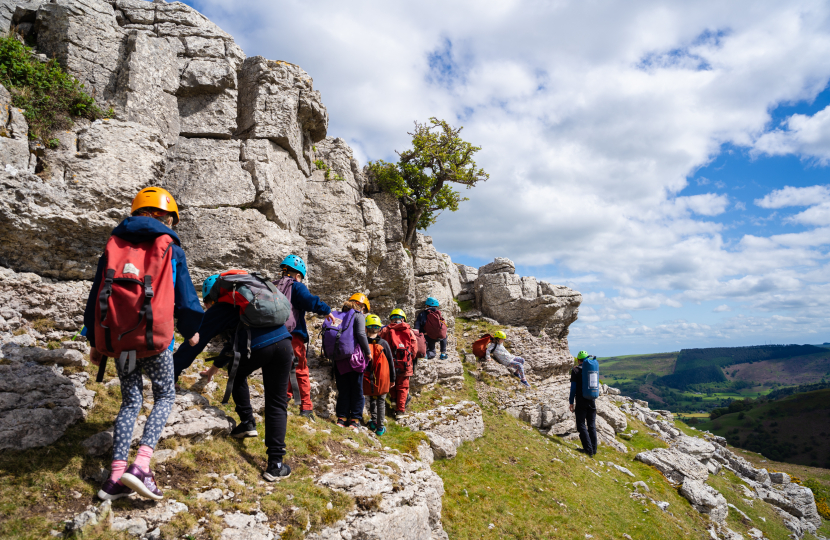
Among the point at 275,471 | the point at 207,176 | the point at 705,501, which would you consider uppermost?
the point at 207,176

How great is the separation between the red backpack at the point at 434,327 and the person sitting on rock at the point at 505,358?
13.7ft

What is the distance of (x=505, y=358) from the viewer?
21891 mm

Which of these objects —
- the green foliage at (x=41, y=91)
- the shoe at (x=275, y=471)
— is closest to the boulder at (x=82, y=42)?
the green foliage at (x=41, y=91)

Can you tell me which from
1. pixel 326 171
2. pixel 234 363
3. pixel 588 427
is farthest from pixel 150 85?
pixel 588 427

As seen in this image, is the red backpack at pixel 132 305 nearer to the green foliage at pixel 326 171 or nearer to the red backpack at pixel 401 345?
the red backpack at pixel 401 345

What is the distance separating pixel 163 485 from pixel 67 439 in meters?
1.53

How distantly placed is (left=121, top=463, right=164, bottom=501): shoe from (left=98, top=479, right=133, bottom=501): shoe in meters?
0.22

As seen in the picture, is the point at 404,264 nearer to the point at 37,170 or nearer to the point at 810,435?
the point at 37,170

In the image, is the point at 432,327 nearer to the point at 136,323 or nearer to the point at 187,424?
the point at 187,424

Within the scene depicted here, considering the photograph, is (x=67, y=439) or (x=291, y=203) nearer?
(x=67, y=439)

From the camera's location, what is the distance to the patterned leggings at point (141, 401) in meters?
4.75

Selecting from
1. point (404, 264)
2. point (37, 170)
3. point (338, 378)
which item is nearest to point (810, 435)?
point (404, 264)

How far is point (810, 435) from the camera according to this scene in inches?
3984

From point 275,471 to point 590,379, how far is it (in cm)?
1343
